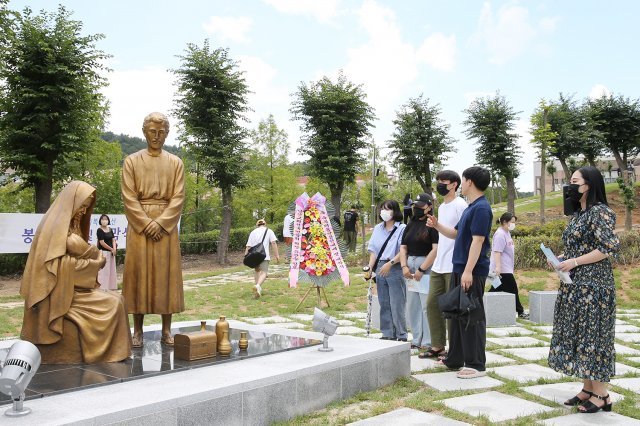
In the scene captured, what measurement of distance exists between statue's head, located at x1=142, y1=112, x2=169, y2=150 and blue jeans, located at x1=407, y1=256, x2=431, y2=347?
115 inches

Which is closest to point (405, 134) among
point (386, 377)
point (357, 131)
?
point (357, 131)

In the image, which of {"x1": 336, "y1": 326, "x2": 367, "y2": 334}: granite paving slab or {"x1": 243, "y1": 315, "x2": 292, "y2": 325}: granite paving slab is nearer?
{"x1": 336, "y1": 326, "x2": 367, "y2": 334}: granite paving slab

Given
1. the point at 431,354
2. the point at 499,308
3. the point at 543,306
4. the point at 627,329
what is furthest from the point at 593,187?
the point at 543,306

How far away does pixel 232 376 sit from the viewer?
3.98m

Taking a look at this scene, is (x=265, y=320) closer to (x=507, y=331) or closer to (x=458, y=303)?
(x=507, y=331)

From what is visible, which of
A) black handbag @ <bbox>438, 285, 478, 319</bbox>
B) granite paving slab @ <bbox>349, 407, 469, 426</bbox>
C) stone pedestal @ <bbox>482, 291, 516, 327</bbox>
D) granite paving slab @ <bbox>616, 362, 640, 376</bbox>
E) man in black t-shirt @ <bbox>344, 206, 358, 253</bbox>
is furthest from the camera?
man in black t-shirt @ <bbox>344, 206, 358, 253</bbox>

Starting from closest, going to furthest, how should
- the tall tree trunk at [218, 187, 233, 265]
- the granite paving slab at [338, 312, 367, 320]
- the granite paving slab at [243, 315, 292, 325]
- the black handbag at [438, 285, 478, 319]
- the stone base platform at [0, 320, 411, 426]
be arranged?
the stone base platform at [0, 320, 411, 426] < the black handbag at [438, 285, 478, 319] < the granite paving slab at [243, 315, 292, 325] < the granite paving slab at [338, 312, 367, 320] < the tall tree trunk at [218, 187, 233, 265]

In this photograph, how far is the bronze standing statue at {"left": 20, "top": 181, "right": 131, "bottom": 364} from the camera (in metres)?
4.24

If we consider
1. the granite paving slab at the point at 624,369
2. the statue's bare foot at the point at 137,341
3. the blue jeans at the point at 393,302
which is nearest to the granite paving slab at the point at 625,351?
the granite paving slab at the point at 624,369

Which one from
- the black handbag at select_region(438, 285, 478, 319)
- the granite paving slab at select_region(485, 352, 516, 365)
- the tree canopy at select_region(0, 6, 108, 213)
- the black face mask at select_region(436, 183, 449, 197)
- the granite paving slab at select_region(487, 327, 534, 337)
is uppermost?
the tree canopy at select_region(0, 6, 108, 213)

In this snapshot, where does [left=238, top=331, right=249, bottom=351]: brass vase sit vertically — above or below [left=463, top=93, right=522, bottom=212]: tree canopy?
below

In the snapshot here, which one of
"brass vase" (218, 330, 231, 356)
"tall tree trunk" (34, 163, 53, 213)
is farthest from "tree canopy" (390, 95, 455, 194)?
"brass vase" (218, 330, 231, 356)

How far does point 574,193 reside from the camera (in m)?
4.30

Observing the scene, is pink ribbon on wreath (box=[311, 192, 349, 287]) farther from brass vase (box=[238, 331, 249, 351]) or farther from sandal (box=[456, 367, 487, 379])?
brass vase (box=[238, 331, 249, 351])
